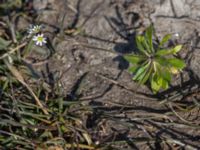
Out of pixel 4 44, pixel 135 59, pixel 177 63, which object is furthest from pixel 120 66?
pixel 4 44

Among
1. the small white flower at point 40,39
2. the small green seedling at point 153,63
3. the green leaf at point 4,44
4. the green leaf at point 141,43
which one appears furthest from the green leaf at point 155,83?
the green leaf at point 4,44

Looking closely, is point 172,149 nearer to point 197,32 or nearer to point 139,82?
point 139,82

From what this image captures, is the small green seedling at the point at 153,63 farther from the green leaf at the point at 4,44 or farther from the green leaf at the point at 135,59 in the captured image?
the green leaf at the point at 4,44

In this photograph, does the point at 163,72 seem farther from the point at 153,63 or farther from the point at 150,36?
the point at 150,36

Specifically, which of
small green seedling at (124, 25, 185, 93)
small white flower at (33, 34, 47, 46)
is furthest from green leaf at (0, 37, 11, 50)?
small green seedling at (124, 25, 185, 93)

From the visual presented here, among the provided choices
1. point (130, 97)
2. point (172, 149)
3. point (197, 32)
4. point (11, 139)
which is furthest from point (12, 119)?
point (197, 32)

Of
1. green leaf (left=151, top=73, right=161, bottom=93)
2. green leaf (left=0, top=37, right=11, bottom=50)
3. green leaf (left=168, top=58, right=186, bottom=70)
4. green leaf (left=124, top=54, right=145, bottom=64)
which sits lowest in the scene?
green leaf (left=151, top=73, right=161, bottom=93)

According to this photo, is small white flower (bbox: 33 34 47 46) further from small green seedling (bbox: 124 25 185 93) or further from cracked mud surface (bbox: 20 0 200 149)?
small green seedling (bbox: 124 25 185 93)
